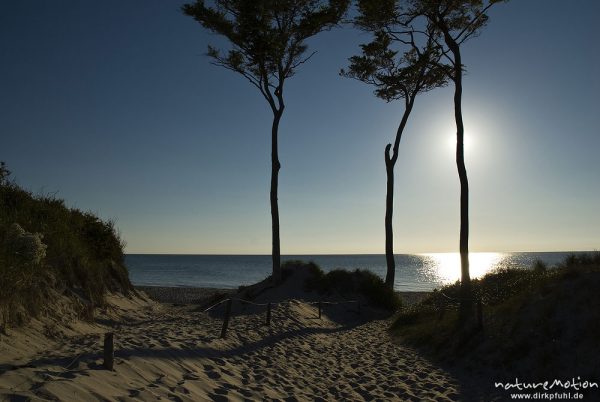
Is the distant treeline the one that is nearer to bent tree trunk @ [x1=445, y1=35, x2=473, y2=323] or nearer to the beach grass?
the beach grass

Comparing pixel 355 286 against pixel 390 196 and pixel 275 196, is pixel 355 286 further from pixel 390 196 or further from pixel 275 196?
pixel 275 196

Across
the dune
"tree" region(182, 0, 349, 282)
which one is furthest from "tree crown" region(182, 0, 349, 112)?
the dune

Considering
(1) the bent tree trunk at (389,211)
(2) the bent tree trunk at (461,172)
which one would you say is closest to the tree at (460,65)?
(2) the bent tree trunk at (461,172)

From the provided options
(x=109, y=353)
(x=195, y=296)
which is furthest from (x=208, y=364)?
(x=195, y=296)

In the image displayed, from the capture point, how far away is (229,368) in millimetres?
8258

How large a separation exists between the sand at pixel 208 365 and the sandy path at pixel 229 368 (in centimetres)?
2

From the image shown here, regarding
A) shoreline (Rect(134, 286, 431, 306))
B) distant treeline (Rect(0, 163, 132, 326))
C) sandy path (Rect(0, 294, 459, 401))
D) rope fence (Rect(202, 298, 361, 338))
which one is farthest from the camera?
shoreline (Rect(134, 286, 431, 306))

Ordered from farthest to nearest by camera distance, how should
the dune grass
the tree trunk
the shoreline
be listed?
the shoreline → the dune grass → the tree trunk

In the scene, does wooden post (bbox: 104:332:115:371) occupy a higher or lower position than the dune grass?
higher

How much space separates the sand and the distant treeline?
0.63 metres

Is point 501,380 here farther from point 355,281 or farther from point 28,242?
point 355,281

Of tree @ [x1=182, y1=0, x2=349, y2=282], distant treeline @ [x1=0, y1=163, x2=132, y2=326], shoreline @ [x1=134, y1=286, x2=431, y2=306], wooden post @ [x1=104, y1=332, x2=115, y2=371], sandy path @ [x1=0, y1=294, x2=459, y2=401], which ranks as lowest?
shoreline @ [x1=134, y1=286, x2=431, y2=306]

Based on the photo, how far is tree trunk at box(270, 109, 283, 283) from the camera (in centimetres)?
2036

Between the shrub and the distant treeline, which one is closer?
the distant treeline
